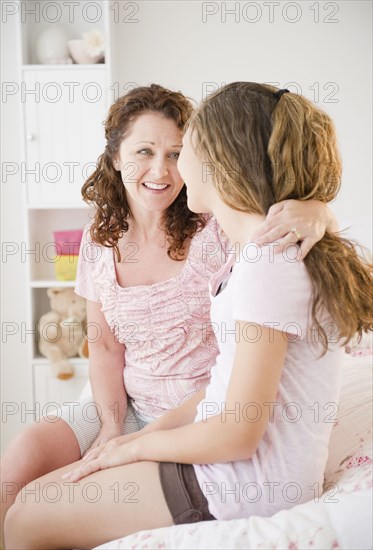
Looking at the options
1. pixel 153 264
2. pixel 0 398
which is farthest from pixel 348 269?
pixel 0 398

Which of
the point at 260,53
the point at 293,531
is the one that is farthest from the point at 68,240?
the point at 293,531

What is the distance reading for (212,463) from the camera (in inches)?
44.8

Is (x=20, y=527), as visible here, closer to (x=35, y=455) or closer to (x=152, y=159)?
(x=35, y=455)

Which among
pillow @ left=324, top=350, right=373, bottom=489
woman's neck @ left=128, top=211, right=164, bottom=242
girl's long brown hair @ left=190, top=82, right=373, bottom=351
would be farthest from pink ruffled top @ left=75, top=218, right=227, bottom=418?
girl's long brown hair @ left=190, top=82, right=373, bottom=351

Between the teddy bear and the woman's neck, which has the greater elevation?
the woman's neck

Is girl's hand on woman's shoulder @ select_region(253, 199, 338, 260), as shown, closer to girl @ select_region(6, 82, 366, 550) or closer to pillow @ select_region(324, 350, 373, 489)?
girl @ select_region(6, 82, 366, 550)

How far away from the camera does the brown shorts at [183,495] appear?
112 cm

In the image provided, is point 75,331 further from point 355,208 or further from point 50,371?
point 355,208

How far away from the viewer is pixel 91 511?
1138mm

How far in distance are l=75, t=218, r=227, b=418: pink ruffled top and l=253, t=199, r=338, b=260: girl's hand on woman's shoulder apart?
464 mm

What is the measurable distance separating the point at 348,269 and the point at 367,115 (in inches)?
72.9

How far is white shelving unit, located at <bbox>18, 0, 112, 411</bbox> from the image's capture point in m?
2.65

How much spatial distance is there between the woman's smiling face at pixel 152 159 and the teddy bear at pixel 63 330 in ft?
4.12

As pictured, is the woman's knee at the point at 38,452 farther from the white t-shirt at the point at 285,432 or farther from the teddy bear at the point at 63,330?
the teddy bear at the point at 63,330
